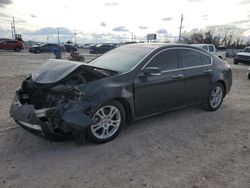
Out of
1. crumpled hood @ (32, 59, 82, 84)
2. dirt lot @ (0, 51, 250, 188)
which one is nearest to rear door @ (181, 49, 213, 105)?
dirt lot @ (0, 51, 250, 188)

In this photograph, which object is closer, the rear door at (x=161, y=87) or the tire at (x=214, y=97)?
the rear door at (x=161, y=87)

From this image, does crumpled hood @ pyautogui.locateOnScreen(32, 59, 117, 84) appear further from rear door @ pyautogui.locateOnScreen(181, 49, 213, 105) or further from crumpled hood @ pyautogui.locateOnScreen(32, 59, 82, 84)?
rear door @ pyautogui.locateOnScreen(181, 49, 213, 105)

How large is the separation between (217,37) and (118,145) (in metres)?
72.4

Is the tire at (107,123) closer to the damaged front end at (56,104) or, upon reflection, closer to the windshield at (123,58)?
the damaged front end at (56,104)

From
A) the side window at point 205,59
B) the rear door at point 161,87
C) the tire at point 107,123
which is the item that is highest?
the side window at point 205,59

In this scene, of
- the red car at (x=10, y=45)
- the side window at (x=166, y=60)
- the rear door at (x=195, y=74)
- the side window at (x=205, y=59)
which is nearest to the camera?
the side window at (x=166, y=60)

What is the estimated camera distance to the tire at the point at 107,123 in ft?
14.3

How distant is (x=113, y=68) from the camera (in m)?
5.06

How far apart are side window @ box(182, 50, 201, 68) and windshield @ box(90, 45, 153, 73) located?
0.84m

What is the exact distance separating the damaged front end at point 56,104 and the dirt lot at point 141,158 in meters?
0.40

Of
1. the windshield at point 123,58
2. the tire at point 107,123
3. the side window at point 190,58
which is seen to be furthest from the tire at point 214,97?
the tire at point 107,123

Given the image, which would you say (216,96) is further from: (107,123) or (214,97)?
(107,123)

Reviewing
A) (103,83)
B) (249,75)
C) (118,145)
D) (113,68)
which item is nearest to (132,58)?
(113,68)

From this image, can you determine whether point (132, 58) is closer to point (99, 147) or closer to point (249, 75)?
point (99, 147)
